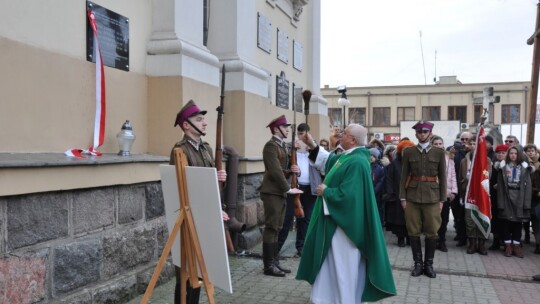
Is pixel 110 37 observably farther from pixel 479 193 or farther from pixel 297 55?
pixel 297 55

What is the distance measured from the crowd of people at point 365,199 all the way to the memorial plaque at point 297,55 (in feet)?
9.71

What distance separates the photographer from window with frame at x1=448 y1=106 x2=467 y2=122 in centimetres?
4403

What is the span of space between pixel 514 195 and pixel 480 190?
58 centimetres

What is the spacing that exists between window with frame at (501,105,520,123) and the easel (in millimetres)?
45239

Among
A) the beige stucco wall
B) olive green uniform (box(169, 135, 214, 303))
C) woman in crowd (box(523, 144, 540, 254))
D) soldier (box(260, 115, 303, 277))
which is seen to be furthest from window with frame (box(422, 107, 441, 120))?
olive green uniform (box(169, 135, 214, 303))

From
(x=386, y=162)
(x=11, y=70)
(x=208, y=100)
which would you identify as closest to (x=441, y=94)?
(x=386, y=162)

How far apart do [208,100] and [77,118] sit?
2.11 meters

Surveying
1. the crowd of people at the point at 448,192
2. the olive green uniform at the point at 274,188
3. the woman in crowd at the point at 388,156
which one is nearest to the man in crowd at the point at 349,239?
the crowd of people at the point at 448,192

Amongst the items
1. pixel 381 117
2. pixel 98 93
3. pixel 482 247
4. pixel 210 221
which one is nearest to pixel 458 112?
pixel 381 117

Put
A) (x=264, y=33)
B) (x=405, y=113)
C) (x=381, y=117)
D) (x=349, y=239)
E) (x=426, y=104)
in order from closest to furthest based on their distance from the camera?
(x=349, y=239), (x=264, y=33), (x=426, y=104), (x=405, y=113), (x=381, y=117)

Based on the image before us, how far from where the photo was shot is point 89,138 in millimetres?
5289

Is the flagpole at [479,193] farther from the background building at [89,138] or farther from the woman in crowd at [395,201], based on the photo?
the background building at [89,138]

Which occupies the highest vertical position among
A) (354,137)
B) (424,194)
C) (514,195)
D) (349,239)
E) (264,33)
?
(264,33)

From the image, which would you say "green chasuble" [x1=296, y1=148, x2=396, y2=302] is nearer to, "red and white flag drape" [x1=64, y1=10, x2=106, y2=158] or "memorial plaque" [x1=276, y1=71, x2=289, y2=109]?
"red and white flag drape" [x1=64, y1=10, x2=106, y2=158]
